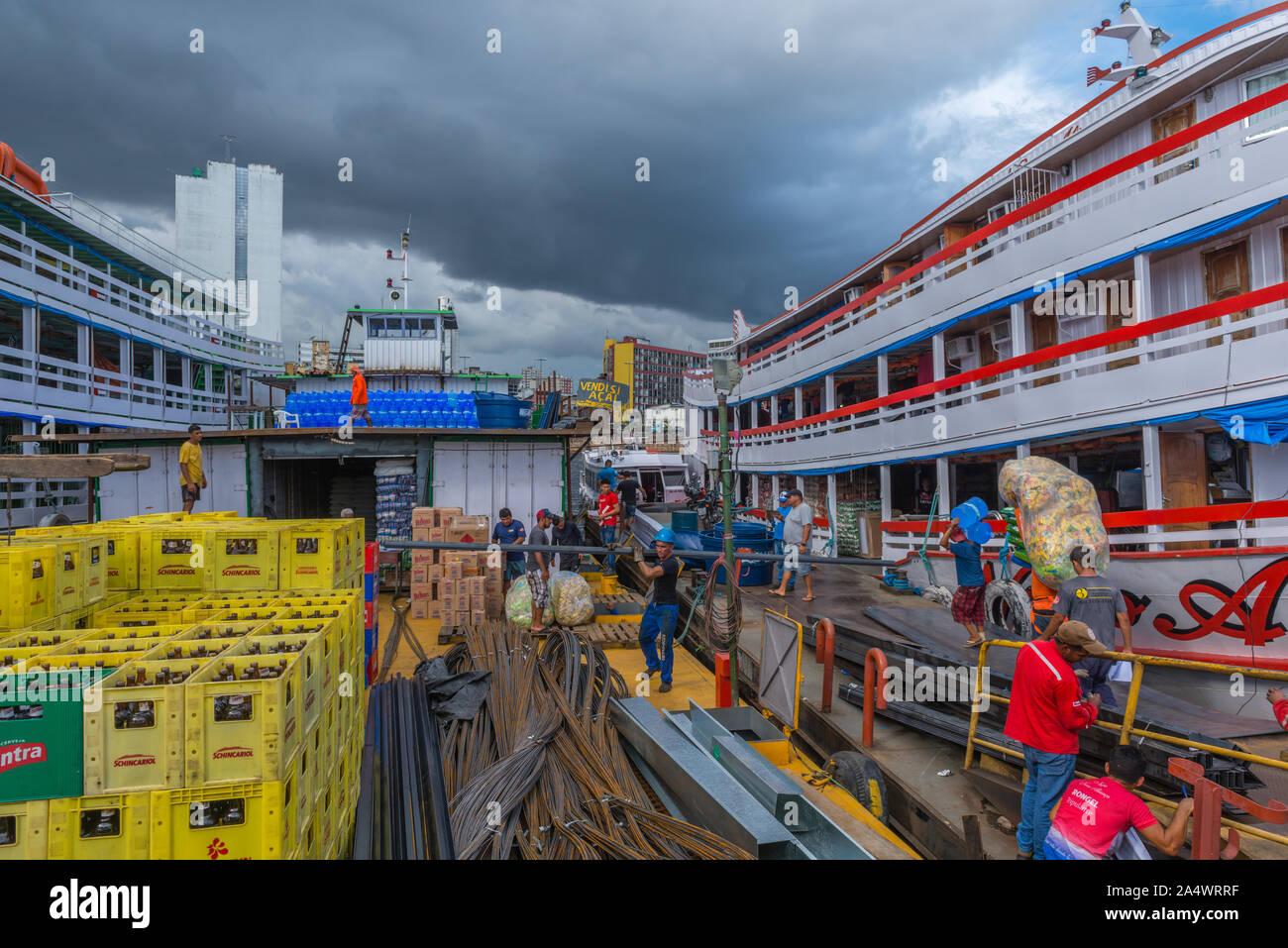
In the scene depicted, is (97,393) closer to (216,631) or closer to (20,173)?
Answer: (20,173)

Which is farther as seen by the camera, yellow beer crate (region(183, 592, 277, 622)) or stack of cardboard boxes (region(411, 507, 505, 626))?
stack of cardboard boxes (region(411, 507, 505, 626))

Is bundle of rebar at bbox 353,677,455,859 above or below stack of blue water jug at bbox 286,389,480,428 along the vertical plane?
below

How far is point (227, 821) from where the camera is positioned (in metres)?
2.96

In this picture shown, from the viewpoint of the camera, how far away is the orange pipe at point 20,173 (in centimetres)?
1655

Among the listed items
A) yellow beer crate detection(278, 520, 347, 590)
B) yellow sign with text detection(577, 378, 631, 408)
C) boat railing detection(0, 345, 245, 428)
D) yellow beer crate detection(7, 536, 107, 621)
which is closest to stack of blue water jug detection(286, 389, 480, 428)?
boat railing detection(0, 345, 245, 428)

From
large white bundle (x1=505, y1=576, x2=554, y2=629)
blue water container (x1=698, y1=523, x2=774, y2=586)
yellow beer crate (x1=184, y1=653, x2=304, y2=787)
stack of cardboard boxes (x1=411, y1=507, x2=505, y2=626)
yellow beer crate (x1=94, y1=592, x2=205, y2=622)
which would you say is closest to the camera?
yellow beer crate (x1=184, y1=653, x2=304, y2=787)

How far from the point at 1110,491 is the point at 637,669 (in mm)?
8977

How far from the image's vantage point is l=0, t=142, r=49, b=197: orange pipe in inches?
A: 651

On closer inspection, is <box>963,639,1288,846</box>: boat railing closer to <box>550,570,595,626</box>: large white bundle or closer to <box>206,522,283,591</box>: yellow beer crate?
<box>550,570,595,626</box>: large white bundle

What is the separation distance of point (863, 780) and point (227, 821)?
14.9ft

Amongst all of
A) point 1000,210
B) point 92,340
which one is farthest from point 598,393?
point 1000,210

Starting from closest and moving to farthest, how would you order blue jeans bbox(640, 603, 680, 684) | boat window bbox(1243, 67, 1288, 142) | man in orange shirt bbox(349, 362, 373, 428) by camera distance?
1. boat window bbox(1243, 67, 1288, 142)
2. blue jeans bbox(640, 603, 680, 684)
3. man in orange shirt bbox(349, 362, 373, 428)

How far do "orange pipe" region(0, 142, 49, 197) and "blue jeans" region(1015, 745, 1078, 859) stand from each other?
23384mm

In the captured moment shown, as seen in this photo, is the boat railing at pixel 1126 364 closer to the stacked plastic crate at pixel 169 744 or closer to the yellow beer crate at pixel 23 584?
the stacked plastic crate at pixel 169 744
